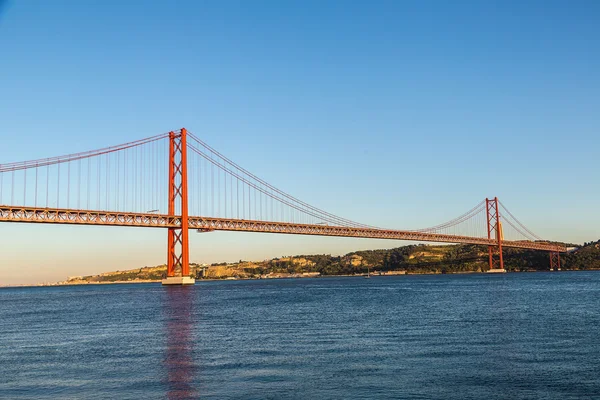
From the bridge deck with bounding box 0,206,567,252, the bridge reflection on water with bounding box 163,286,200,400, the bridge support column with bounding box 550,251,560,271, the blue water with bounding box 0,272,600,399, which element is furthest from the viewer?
the bridge support column with bounding box 550,251,560,271

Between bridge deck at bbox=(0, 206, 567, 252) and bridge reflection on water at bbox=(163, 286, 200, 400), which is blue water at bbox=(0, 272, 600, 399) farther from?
bridge deck at bbox=(0, 206, 567, 252)

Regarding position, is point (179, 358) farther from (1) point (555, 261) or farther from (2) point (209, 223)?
(1) point (555, 261)

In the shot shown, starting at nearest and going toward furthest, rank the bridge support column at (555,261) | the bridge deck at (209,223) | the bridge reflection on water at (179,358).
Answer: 1. the bridge reflection on water at (179,358)
2. the bridge deck at (209,223)
3. the bridge support column at (555,261)

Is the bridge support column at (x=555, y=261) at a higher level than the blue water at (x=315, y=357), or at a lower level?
higher

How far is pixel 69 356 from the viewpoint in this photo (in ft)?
70.1

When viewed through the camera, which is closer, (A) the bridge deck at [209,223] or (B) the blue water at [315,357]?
(B) the blue water at [315,357]

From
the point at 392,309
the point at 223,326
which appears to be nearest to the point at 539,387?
the point at 223,326

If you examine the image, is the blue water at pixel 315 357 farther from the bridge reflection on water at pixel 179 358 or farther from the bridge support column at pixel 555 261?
the bridge support column at pixel 555 261

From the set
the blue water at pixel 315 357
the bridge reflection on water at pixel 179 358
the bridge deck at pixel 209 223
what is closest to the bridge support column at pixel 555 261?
the bridge deck at pixel 209 223

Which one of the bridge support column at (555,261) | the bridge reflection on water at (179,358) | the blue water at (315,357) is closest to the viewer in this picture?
the blue water at (315,357)

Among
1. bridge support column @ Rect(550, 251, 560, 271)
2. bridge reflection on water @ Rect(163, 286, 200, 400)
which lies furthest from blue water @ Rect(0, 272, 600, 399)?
bridge support column @ Rect(550, 251, 560, 271)

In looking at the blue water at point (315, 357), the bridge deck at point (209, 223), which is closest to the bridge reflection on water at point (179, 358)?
the blue water at point (315, 357)

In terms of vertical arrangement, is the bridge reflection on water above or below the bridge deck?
below

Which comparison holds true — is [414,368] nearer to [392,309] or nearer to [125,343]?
[125,343]
